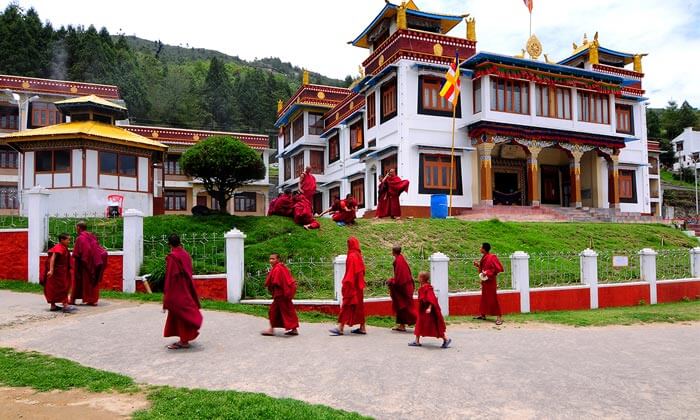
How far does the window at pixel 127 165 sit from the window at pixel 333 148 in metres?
13.0

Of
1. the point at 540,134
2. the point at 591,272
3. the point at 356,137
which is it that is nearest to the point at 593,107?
the point at 540,134

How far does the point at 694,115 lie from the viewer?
259 feet

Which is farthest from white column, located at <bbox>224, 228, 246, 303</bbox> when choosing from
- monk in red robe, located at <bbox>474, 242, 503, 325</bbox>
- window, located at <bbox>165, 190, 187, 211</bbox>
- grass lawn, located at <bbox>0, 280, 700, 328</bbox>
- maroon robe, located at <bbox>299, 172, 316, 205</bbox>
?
window, located at <bbox>165, 190, 187, 211</bbox>

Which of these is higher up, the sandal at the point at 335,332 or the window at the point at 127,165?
the window at the point at 127,165

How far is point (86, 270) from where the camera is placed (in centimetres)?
1033

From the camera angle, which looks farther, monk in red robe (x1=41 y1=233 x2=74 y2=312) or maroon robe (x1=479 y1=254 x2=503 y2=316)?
maroon robe (x1=479 y1=254 x2=503 y2=316)

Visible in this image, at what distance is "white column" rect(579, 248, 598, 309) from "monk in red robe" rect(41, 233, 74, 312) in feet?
36.1

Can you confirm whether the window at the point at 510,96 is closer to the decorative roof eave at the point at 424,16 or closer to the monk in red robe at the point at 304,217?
the decorative roof eave at the point at 424,16

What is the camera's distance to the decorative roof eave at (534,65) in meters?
23.1

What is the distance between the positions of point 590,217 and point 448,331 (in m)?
16.1

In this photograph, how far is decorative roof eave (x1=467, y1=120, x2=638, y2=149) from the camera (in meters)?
23.1

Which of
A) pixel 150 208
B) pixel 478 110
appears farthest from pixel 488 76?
pixel 150 208

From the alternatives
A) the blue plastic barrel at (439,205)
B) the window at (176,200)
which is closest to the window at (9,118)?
the window at (176,200)

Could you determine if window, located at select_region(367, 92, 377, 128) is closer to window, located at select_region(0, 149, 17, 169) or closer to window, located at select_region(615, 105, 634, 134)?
window, located at select_region(615, 105, 634, 134)
